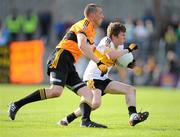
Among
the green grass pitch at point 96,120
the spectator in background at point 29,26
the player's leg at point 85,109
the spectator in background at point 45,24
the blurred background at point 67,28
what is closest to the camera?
the green grass pitch at point 96,120

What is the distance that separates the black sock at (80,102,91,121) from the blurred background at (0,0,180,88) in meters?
17.4

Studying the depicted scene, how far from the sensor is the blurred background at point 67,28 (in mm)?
31984

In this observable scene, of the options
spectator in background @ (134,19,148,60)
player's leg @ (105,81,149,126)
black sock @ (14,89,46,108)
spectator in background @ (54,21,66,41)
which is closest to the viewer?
player's leg @ (105,81,149,126)

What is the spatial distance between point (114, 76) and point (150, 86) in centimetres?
159

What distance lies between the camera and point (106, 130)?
42.3 ft

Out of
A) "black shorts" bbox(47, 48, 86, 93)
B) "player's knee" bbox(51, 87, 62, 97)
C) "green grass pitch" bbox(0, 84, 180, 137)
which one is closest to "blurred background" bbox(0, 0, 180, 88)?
"green grass pitch" bbox(0, 84, 180, 137)

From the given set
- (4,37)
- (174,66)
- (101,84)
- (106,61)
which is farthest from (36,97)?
(4,37)

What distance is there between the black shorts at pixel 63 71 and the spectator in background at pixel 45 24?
21160mm

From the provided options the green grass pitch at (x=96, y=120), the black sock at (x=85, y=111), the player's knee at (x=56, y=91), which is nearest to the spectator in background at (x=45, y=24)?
the green grass pitch at (x=96, y=120)

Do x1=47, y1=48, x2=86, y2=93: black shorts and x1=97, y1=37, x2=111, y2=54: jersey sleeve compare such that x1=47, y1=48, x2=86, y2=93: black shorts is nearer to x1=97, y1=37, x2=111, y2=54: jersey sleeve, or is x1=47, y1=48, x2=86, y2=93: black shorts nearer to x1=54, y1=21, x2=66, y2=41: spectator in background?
x1=97, y1=37, x2=111, y2=54: jersey sleeve

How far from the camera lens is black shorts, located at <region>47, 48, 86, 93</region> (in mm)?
13648

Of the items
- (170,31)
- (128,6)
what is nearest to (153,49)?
(170,31)

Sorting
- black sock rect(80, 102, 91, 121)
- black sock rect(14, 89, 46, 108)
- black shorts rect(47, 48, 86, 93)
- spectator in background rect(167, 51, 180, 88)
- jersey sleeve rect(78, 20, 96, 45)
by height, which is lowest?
spectator in background rect(167, 51, 180, 88)

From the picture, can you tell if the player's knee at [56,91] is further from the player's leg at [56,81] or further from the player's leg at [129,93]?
the player's leg at [129,93]
